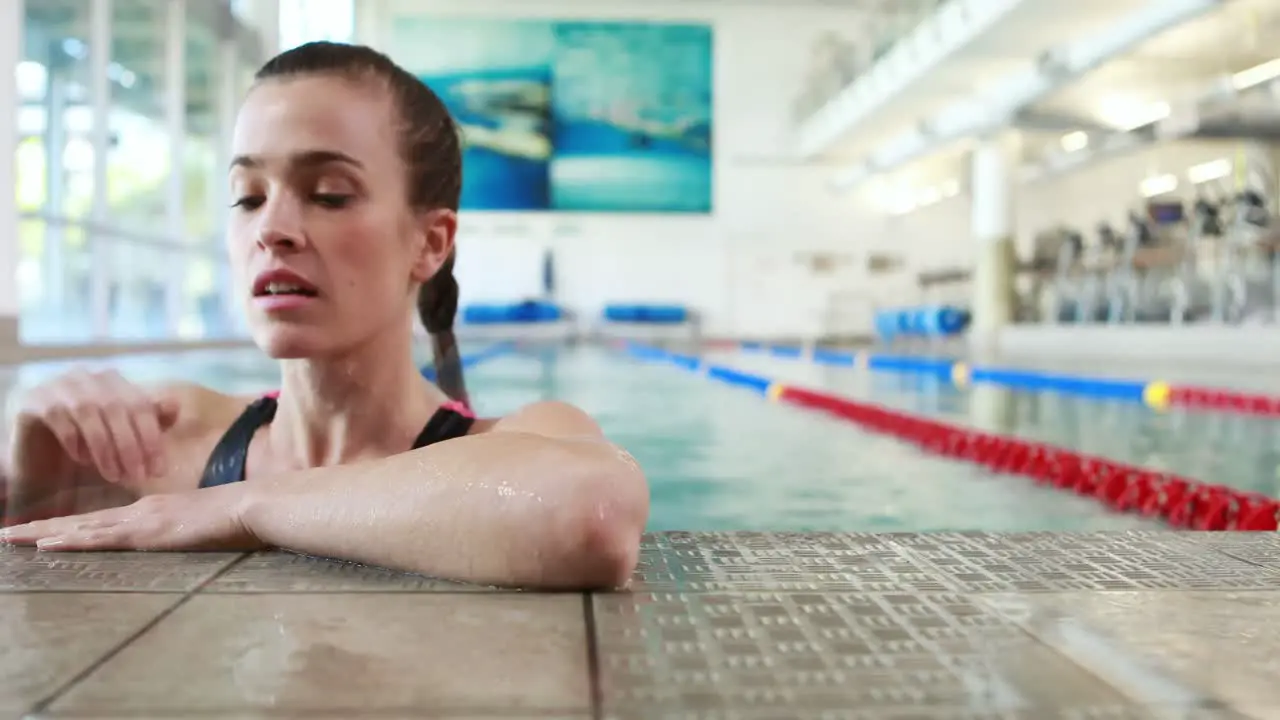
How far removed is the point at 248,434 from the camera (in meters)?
1.80

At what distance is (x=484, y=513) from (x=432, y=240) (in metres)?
0.65

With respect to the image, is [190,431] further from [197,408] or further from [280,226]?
[280,226]

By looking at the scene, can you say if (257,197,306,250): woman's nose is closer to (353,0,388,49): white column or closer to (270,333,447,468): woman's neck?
(270,333,447,468): woman's neck

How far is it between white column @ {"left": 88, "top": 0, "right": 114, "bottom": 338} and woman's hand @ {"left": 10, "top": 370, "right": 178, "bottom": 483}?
342 inches

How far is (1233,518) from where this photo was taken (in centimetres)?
235

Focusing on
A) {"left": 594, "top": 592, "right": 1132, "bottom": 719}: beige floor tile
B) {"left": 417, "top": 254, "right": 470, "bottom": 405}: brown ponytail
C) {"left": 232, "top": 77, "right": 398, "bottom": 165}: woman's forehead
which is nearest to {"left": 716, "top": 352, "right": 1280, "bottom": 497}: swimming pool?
{"left": 417, "top": 254, "right": 470, "bottom": 405}: brown ponytail

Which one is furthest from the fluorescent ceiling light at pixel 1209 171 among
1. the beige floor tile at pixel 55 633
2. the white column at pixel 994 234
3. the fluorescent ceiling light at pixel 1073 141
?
the beige floor tile at pixel 55 633

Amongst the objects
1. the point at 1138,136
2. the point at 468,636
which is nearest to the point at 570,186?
the point at 1138,136

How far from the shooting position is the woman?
45.9 inches

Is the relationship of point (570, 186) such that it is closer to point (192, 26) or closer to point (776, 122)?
point (776, 122)

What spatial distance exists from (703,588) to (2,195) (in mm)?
7377

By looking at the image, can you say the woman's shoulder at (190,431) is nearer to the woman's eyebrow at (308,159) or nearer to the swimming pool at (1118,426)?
the woman's eyebrow at (308,159)

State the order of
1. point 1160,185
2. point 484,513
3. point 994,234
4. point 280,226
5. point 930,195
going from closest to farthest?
1. point 484,513
2. point 280,226
3. point 994,234
4. point 1160,185
5. point 930,195

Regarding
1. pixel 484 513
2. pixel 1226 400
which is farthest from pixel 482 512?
pixel 1226 400
